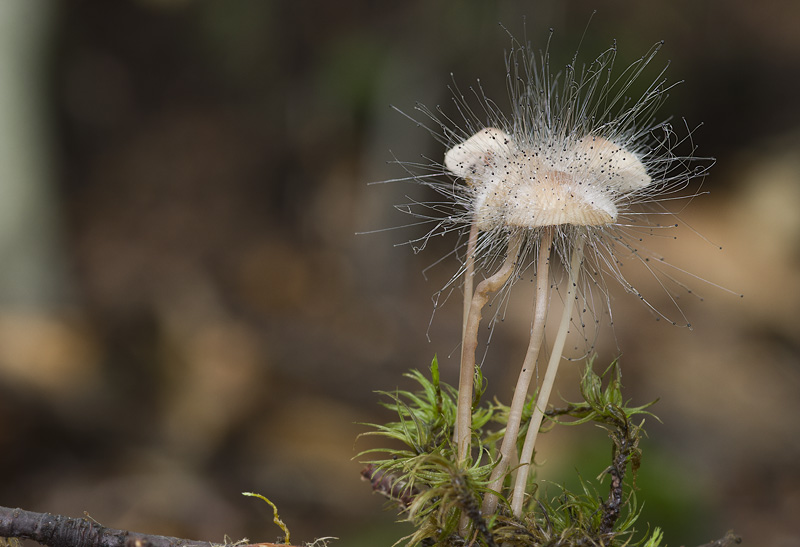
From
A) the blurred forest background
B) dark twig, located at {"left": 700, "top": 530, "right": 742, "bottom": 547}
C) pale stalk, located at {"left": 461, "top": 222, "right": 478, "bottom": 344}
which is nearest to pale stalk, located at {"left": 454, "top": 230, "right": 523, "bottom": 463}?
pale stalk, located at {"left": 461, "top": 222, "right": 478, "bottom": 344}

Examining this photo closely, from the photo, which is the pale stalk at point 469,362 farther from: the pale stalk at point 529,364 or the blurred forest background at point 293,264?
the blurred forest background at point 293,264

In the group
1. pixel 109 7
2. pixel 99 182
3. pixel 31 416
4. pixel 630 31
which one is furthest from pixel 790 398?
pixel 109 7

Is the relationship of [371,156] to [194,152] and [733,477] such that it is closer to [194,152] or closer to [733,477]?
[194,152]

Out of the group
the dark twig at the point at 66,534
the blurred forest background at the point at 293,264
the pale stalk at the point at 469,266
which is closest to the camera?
the dark twig at the point at 66,534

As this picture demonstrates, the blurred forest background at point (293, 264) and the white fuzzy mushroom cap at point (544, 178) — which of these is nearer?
the white fuzzy mushroom cap at point (544, 178)

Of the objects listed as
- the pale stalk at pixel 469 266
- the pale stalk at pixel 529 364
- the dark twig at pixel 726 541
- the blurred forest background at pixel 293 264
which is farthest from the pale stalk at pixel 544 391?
the blurred forest background at pixel 293 264

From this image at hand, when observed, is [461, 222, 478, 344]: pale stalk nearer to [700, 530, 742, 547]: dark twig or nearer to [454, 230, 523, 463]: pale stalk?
[454, 230, 523, 463]: pale stalk
